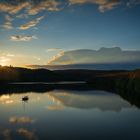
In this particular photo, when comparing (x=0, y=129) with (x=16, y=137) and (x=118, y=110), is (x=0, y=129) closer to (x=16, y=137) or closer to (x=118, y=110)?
(x=16, y=137)

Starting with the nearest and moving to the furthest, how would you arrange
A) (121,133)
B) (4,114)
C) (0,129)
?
1. (121,133)
2. (0,129)
3. (4,114)

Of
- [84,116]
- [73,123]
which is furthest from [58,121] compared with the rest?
[84,116]

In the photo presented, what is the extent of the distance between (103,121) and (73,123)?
4.65 meters

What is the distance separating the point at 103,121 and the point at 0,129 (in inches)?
574

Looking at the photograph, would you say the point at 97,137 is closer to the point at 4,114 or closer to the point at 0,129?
the point at 0,129

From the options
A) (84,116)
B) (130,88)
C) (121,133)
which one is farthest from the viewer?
(130,88)

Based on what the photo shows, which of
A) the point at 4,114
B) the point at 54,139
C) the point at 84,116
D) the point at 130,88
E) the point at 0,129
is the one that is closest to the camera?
the point at 54,139

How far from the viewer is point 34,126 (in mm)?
35812

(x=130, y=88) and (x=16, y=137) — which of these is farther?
(x=130, y=88)

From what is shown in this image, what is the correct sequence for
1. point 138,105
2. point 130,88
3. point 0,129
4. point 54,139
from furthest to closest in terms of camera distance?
1. point 130,88
2. point 138,105
3. point 0,129
4. point 54,139

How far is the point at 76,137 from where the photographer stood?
29.6 m

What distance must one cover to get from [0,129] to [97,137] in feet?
40.7

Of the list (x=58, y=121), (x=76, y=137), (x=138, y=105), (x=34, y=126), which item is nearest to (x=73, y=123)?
(x=58, y=121)

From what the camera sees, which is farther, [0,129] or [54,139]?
[0,129]
